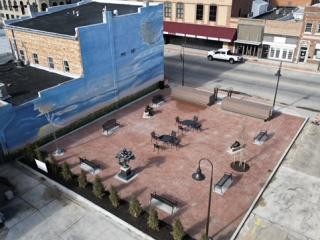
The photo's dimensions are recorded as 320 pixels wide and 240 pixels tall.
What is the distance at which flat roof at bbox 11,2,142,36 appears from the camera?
3020 centimetres

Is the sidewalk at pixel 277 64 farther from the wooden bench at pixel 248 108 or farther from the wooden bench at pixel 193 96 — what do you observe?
the wooden bench at pixel 193 96

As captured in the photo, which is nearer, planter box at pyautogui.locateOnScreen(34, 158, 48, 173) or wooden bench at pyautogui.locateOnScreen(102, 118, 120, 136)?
planter box at pyautogui.locateOnScreen(34, 158, 48, 173)

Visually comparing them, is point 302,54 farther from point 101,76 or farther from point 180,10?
point 101,76

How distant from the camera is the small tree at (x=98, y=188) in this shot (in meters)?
→ 19.6

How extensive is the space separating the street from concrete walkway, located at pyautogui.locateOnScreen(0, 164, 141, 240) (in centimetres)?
2231

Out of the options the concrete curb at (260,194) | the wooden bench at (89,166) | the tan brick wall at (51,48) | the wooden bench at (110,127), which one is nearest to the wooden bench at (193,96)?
the wooden bench at (110,127)

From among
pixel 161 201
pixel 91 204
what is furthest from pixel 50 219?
pixel 161 201

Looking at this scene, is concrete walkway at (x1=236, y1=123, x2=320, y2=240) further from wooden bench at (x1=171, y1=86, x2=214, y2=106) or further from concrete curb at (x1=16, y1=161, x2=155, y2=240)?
wooden bench at (x1=171, y1=86, x2=214, y2=106)

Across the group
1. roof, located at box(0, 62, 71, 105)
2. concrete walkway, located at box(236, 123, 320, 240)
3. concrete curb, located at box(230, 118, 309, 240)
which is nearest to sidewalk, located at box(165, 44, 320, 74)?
concrete curb, located at box(230, 118, 309, 240)

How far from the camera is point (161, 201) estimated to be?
1933 centimetres

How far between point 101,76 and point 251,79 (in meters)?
19.3

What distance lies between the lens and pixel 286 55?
146ft

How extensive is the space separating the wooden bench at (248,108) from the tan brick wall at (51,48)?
14244mm

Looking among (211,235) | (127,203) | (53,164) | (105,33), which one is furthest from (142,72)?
→ (211,235)
